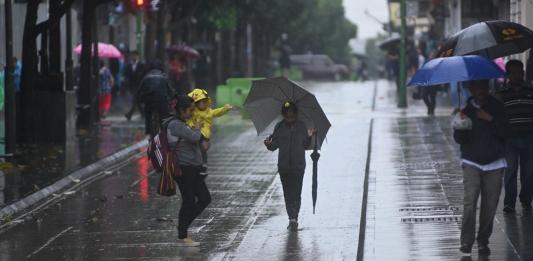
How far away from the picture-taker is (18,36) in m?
36.9

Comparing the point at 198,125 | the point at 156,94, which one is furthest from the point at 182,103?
the point at 156,94

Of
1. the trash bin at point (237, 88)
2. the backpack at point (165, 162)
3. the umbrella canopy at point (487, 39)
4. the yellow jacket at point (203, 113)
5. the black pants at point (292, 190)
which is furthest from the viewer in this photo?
the trash bin at point (237, 88)

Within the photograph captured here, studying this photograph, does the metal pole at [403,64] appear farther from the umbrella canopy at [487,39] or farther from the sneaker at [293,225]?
the sneaker at [293,225]

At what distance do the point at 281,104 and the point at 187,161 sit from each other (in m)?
1.97

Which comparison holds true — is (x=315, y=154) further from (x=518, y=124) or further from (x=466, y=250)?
(x=466, y=250)

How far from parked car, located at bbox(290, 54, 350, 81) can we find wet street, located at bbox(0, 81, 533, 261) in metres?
53.3

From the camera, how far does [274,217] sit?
15914 millimetres

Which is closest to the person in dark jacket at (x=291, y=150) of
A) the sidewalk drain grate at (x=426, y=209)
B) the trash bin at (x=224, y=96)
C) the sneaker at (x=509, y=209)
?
the sidewalk drain grate at (x=426, y=209)

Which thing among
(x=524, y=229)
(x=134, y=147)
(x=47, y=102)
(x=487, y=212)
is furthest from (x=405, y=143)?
(x=487, y=212)

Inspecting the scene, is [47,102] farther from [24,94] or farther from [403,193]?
[403,193]

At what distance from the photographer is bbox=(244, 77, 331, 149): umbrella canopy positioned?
589 inches

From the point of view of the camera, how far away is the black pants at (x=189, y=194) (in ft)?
44.5

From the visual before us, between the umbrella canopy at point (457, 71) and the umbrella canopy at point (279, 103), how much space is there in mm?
2085

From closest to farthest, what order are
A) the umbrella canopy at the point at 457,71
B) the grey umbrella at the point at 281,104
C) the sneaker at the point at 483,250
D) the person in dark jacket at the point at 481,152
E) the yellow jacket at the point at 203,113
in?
the person in dark jacket at the point at 481,152 → the sneaker at the point at 483,250 → the umbrella canopy at the point at 457,71 → the yellow jacket at the point at 203,113 → the grey umbrella at the point at 281,104
